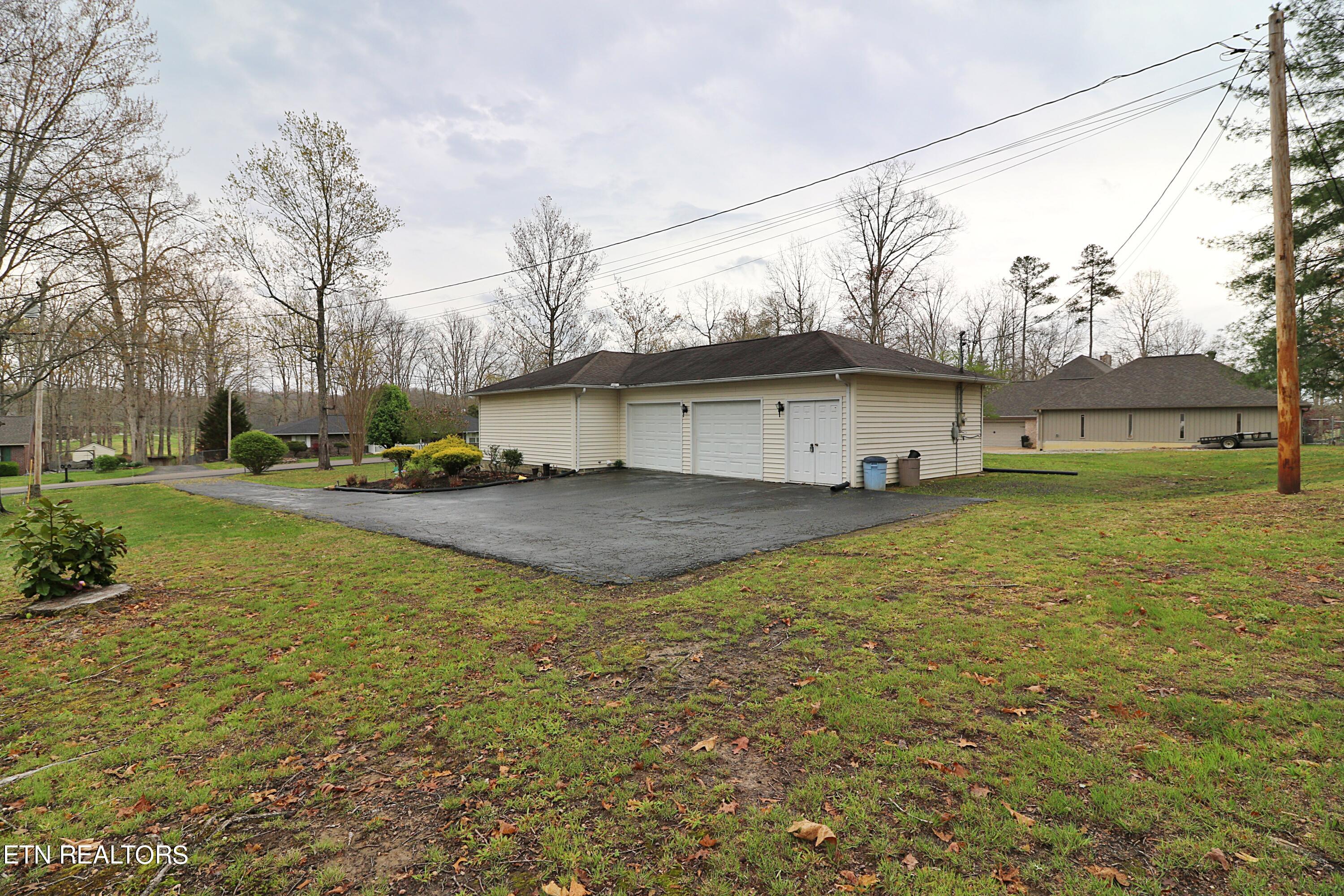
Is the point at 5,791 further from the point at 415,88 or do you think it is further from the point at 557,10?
the point at 415,88

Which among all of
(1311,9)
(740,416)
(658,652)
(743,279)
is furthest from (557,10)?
(743,279)

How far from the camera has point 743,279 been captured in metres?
35.0

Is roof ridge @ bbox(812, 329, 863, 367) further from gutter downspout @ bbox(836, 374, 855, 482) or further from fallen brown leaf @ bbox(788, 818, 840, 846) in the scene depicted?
fallen brown leaf @ bbox(788, 818, 840, 846)

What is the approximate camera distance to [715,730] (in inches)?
125

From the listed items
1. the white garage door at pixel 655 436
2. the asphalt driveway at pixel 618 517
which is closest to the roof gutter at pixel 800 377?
the white garage door at pixel 655 436

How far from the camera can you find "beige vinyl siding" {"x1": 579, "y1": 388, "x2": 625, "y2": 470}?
1838 cm

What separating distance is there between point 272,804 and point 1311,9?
821 inches

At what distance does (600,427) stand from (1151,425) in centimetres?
3058

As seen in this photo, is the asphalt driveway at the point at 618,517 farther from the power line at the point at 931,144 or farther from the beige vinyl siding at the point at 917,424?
the power line at the point at 931,144

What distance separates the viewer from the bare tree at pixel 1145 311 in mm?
39719

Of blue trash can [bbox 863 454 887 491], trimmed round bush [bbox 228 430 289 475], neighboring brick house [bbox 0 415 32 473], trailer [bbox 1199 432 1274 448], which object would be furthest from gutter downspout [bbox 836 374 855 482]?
neighboring brick house [bbox 0 415 32 473]

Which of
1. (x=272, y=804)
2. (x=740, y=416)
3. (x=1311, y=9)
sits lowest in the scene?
(x=272, y=804)

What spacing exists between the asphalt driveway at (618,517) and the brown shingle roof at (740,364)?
9.35ft

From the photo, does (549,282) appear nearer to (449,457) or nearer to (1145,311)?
(449,457)
